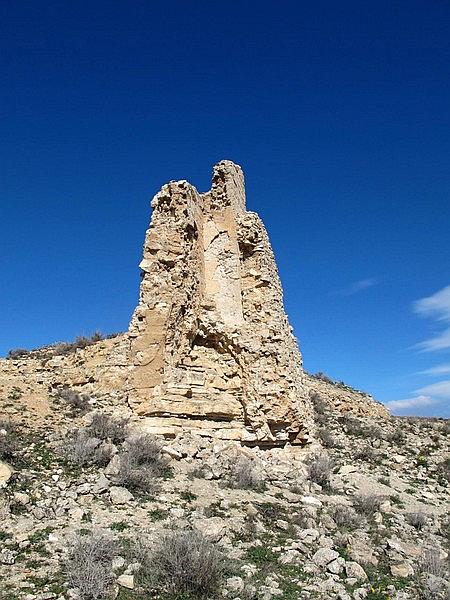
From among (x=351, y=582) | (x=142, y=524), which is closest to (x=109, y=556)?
(x=142, y=524)

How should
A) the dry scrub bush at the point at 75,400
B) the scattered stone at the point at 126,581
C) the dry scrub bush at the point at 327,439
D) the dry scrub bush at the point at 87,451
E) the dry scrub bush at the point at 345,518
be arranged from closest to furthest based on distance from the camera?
the scattered stone at the point at 126,581, the dry scrub bush at the point at 345,518, the dry scrub bush at the point at 87,451, the dry scrub bush at the point at 75,400, the dry scrub bush at the point at 327,439

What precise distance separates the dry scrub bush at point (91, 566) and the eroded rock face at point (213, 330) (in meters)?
5.31

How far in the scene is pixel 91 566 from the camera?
5949mm

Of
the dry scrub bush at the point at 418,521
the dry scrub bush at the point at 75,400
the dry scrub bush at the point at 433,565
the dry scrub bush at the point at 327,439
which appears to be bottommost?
the dry scrub bush at the point at 433,565

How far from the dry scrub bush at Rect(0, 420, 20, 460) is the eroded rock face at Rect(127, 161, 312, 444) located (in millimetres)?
2912

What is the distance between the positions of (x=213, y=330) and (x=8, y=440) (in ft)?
19.2

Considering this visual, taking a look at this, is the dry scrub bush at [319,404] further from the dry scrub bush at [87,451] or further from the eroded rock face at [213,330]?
the dry scrub bush at [87,451]

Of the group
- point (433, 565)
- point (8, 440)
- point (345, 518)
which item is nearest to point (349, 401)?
point (345, 518)

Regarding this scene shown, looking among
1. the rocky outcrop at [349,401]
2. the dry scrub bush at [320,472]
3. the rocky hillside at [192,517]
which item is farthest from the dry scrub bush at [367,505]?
the rocky outcrop at [349,401]

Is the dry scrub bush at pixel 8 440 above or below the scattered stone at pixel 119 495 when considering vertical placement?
above

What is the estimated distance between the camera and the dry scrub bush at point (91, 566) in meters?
5.70

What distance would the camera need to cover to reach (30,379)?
14.3 metres

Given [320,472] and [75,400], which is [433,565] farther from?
[75,400]

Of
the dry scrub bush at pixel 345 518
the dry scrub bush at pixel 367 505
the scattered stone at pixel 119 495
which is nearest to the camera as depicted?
the scattered stone at pixel 119 495
